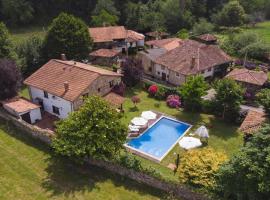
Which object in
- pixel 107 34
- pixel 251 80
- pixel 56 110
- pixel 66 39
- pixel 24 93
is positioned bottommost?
pixel 24 93

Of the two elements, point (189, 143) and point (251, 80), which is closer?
Result: point (189, 143)

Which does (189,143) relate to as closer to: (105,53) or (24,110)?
(24,110)

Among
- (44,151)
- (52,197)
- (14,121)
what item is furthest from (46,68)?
(52,197)

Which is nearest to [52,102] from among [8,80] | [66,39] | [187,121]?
[8,80]

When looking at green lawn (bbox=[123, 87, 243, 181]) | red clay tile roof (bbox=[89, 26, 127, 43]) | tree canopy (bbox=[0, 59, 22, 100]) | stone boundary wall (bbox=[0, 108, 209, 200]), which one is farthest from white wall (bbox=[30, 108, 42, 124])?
red clay tile roof (bbox=[89, 26, 127, 43])

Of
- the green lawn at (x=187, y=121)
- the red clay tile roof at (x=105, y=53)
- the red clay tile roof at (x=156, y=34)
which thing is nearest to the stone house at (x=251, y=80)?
the green lawn at (x=187, y=121)

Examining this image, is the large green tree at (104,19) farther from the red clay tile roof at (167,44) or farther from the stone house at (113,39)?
the red clay tile roof at (167,44)

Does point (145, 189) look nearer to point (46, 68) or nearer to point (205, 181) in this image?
point (205, 181)
